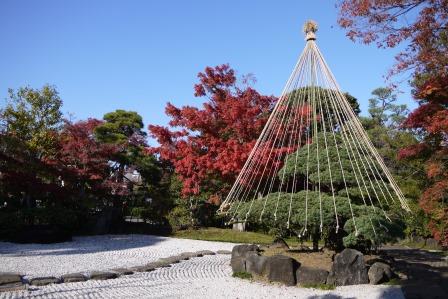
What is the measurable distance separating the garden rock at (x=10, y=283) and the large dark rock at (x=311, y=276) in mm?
4240

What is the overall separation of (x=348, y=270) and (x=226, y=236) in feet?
26.7

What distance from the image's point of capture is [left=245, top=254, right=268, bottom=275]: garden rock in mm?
6812

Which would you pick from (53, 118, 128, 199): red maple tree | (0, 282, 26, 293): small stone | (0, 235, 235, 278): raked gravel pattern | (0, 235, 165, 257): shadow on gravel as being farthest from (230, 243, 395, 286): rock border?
(53, 118, 128, 199): red maple tree

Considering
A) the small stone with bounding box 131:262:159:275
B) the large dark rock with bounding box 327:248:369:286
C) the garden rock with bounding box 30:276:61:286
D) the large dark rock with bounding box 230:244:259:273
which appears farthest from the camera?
the small stone with bounding box 131:262:159:275

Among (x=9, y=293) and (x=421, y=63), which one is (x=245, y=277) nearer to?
(x=9, y=293)

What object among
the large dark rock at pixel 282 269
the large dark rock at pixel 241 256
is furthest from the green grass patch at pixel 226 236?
the large dark rock at pixel 282 269

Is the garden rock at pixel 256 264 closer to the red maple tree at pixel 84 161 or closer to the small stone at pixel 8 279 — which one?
the small stone at pixel 8 279

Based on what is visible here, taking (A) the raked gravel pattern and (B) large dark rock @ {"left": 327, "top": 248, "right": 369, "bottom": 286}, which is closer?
(B) large dark rock @ {"left": 327, "top": 248, "right": 369, "bottom": 286}

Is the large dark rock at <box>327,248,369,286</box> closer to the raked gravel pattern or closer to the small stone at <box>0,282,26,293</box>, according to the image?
the raked gravel pattern

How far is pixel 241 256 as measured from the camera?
7414 mm

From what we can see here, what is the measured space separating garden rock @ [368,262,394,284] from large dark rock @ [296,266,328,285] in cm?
A: 77

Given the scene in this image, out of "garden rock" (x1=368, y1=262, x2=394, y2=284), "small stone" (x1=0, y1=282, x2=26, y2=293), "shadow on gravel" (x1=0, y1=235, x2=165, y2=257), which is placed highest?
"garden rock" (x1=368, y1=262, x2=394, y2=284)

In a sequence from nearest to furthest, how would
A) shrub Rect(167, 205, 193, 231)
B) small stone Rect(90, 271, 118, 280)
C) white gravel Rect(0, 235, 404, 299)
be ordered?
white gravel Rect(0, 235, 404, 299)
small stone Rect(90, 271, 118, 280)
shrub Rect(167, 205, 193, 231)

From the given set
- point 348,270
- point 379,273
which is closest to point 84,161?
point 348,270
